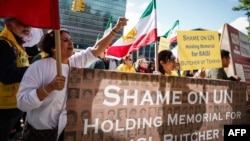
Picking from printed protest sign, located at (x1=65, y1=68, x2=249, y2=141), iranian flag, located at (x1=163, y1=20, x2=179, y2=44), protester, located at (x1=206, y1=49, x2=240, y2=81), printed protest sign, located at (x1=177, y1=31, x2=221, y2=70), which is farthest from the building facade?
printed protest sign, located at (x1=65, y1=68, x2=249, y2=141)

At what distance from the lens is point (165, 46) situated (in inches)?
314

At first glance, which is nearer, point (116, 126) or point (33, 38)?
point (116, 126)

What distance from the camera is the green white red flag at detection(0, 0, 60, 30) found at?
2127 millimetres

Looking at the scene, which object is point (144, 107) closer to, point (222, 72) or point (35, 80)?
point (35, 80)

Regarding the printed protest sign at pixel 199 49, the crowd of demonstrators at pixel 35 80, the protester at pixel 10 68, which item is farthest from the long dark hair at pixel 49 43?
the printed protest sign at pixel 199 49

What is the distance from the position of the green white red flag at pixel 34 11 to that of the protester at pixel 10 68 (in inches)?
22.7

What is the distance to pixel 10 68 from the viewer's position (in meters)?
2.58

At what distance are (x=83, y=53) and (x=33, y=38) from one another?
115 cm

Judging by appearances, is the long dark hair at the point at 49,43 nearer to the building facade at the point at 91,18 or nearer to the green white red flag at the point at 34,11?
the green white red flag at the point at 34,11

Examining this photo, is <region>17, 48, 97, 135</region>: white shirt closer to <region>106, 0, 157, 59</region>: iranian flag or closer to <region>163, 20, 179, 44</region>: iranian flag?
<region>106, 0, 157, 59</region>: iranian flag

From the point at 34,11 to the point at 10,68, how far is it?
676mm

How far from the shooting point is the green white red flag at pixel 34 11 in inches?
83.7

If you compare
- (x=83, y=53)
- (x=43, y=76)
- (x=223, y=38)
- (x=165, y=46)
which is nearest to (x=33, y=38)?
(x=83, y=53)

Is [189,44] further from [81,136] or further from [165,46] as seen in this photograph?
[165,46]
